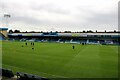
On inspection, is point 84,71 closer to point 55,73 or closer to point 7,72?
point 55,73

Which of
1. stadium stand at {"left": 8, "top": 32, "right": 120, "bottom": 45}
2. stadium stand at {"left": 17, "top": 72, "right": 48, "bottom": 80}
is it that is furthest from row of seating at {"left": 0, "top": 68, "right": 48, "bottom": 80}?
stadium stand at {"left": 8, "top": 32, "right": 120, "bottom": 45}

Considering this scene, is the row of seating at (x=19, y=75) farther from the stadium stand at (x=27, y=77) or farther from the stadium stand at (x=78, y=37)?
the stadium stand at (x=78, y=37)

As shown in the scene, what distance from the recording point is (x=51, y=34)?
231 ft

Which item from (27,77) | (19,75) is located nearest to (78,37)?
(19,75)

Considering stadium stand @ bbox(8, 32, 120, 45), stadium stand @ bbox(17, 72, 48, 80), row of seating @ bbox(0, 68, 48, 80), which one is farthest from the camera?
stadium stand @ bbox(8, 32, 120, 45)

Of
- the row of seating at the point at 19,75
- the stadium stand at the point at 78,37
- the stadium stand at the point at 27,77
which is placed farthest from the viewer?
the stadium stand at the point at 78,37

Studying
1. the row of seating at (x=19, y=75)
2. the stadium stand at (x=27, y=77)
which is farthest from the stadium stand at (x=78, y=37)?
the stadium stand at (x=27, y=77)

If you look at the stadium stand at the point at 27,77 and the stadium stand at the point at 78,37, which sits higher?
the stadium stand at the point at 78,37

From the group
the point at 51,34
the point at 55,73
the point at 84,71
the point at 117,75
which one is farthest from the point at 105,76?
the point at 51,34

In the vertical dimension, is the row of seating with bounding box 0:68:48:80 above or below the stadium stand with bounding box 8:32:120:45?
below

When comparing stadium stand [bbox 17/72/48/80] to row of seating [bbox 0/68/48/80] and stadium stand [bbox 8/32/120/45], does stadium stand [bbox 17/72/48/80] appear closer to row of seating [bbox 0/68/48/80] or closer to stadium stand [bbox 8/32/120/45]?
row of seating [bbox 0/68/48/80]

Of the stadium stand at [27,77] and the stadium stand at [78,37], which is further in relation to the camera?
the stadium stand at [78,37]

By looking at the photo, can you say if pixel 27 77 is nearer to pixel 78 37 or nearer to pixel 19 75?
A: pixel 19 75

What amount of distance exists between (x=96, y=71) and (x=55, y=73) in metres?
4.19
